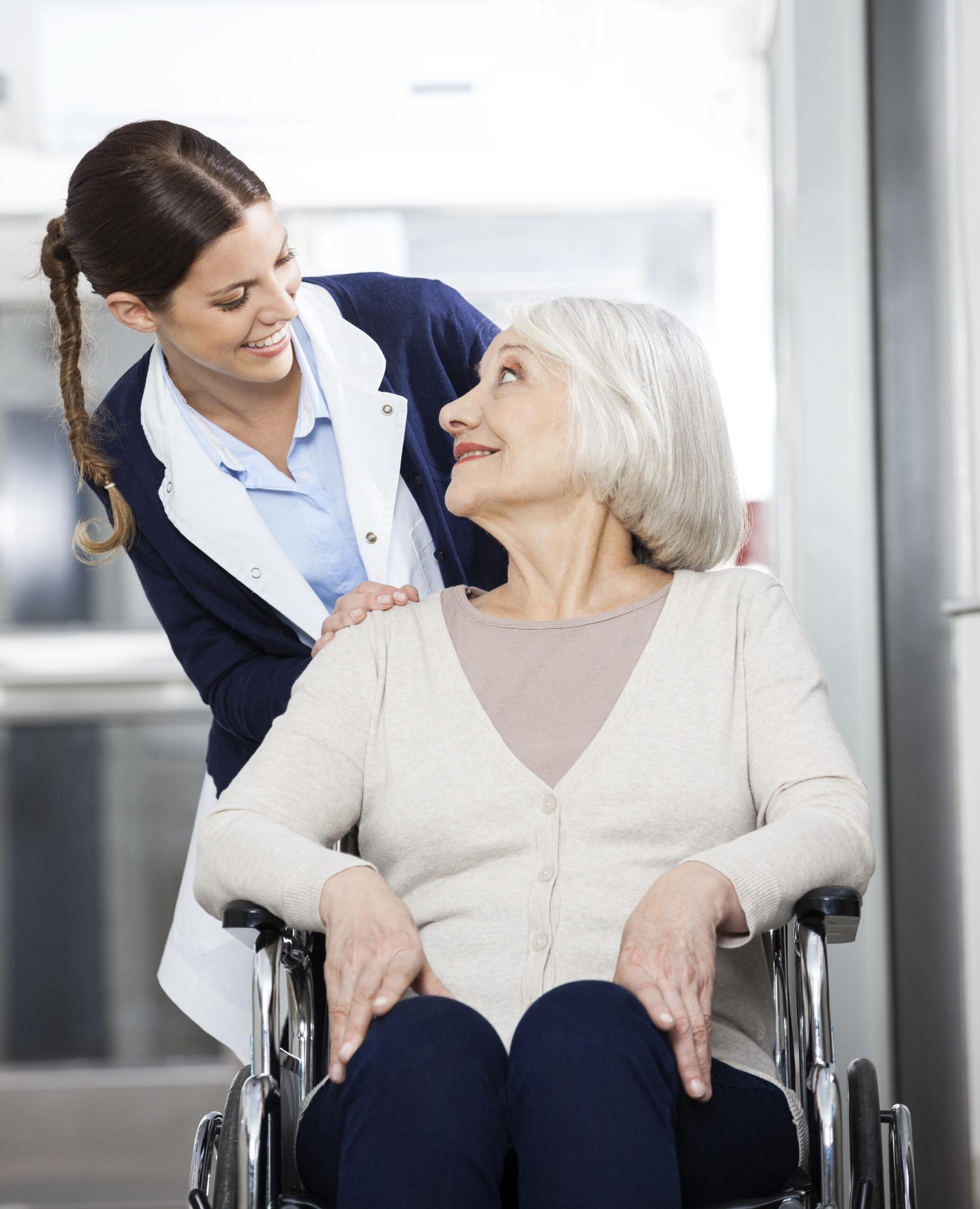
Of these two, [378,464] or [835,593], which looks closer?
[378,464]

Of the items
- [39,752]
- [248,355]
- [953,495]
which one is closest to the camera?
[248,355]

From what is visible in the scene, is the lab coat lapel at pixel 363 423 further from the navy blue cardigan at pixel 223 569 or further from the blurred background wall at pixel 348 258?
the blurred background wall at pixel 348 258

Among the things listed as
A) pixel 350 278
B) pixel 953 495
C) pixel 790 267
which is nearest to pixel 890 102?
pixel 790 267

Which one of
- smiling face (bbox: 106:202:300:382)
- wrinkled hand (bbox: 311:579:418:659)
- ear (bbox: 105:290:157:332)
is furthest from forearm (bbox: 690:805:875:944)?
ear (bbox: 105:290:157:332)

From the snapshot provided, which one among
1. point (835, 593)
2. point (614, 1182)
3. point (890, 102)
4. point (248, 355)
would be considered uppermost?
point (890, 102)

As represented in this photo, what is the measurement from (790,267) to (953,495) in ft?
2.31

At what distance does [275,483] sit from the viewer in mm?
1763

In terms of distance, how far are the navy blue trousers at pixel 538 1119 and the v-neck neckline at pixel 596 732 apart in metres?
0.26

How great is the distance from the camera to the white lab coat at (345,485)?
169 cm

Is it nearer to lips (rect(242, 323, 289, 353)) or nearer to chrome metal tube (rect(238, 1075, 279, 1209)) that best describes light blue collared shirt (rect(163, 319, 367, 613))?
lips (rect(242, 323, 289, 353))

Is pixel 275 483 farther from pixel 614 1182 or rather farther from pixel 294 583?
pixel 614 1182

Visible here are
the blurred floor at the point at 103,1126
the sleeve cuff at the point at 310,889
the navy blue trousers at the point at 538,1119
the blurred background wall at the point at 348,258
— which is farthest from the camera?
the blurred floor at the point at 103,1126

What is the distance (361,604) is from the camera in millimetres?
1514

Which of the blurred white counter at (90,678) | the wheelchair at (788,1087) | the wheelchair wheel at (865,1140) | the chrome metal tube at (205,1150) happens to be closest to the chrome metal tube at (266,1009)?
the wheelchair at (788,1087)
